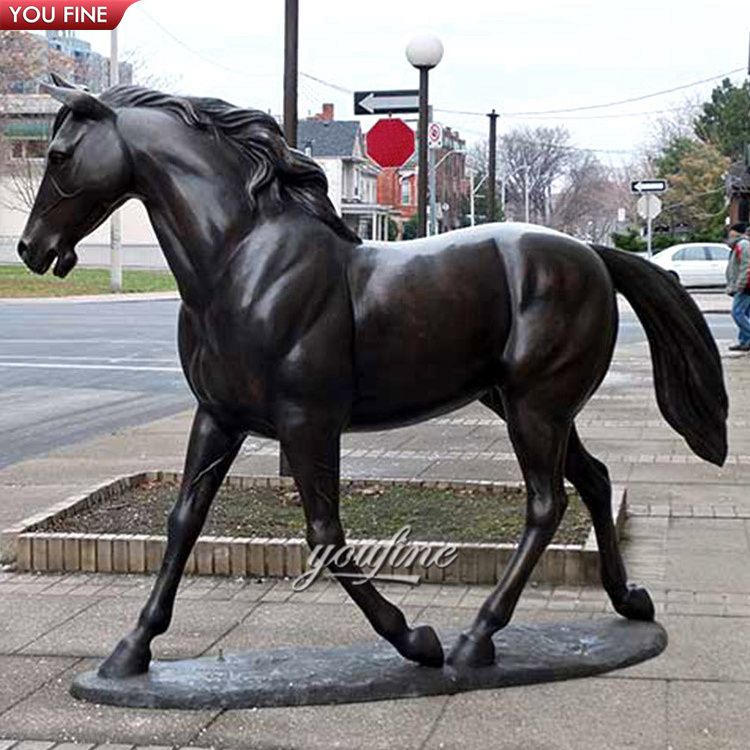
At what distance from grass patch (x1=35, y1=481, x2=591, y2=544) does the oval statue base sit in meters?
1.67

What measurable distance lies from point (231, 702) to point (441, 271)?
5.88 ft

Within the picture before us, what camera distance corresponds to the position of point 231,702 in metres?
4.83

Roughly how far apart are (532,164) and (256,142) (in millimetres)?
83991

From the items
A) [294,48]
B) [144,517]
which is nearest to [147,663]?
[144,517]

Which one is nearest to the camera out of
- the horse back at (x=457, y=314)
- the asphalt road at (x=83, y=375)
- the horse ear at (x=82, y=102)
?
the horse ear at (x=82, y=102)

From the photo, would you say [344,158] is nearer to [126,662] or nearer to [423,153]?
[423,153]

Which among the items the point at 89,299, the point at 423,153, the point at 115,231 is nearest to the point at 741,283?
the point at 423,153

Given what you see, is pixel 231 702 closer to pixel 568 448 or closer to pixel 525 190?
pixel 568 448

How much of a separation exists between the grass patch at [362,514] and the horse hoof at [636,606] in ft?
4.02

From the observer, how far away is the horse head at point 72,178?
15.9 feet

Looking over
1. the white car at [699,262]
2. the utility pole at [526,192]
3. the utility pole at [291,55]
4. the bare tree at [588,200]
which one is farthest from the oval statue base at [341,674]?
the bare tree at [588,200]

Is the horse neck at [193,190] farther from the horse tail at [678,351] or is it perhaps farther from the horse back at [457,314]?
the horse tail at [678,351]

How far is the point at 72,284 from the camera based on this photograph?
47.5m

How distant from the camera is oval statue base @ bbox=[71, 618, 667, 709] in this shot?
4871mm
